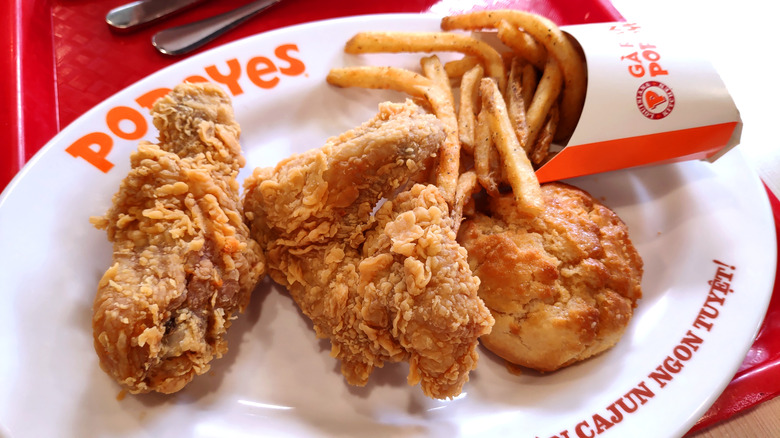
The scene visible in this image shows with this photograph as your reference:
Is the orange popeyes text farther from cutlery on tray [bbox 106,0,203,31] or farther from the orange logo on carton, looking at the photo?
cutlery on tray [bbox 106,0,203,31]

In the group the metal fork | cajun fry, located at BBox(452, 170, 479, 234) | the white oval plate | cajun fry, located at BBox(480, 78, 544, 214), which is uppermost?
the metal fork

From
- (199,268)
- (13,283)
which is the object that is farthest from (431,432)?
(13,283)

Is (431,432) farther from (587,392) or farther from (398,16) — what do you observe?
(398,16)

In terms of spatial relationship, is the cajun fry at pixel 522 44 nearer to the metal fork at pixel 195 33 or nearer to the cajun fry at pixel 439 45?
the cajun fry at pixel 439 45

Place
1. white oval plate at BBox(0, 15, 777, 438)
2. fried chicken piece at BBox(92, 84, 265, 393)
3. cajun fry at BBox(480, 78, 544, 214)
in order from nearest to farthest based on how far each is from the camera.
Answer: fried chicken piece at BBox(92, 84, 265, 393), white oval plate at BBox(0, 15, 777, 438), cajun fry at BBox(480, 78, 544, 214)

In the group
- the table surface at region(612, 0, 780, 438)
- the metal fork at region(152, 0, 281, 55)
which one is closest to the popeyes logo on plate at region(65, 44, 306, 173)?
the metal fork at region(152, 0, 281, 55)

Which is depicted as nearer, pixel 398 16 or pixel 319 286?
pixel 319 286

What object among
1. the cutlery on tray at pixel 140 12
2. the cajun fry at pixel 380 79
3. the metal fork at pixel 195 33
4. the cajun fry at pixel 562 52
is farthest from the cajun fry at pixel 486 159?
the cutlery on tray at pixel 140 12

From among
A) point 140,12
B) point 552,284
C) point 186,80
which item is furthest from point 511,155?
point 140,12
